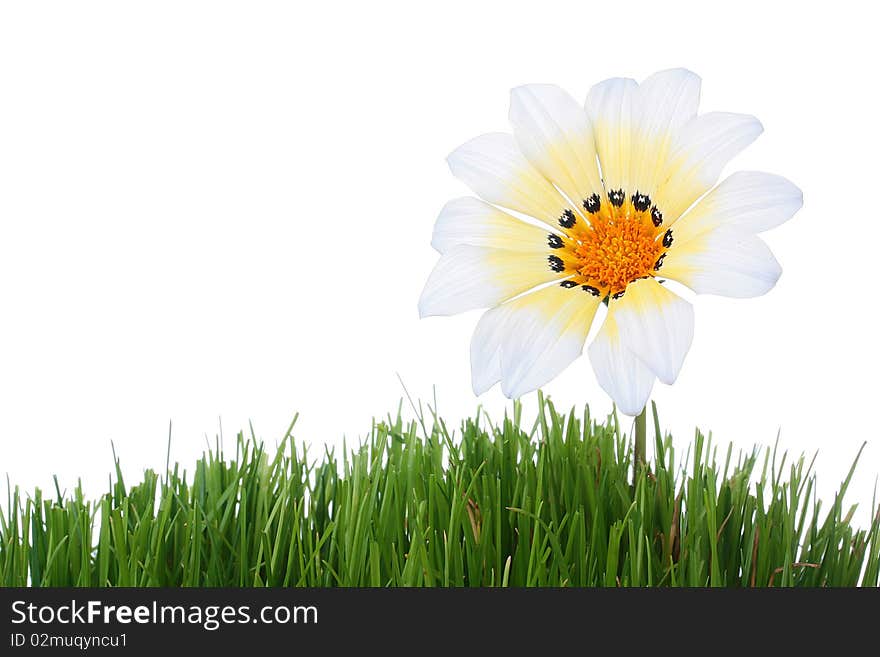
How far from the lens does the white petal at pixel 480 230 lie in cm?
114

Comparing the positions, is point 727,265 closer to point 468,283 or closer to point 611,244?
point 611,244

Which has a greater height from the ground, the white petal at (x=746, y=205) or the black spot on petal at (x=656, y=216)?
the black spot on petal at (x=656, y=216)

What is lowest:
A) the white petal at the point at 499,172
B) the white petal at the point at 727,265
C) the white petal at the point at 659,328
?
the white petal at the point at 659,328

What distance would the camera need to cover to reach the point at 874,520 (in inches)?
43.6

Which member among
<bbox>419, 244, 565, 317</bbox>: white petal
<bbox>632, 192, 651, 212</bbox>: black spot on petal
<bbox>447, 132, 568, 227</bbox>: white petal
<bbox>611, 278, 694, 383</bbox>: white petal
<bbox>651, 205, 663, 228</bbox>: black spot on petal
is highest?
<bbox>447, 132, 568, 227</bbox>: white petal

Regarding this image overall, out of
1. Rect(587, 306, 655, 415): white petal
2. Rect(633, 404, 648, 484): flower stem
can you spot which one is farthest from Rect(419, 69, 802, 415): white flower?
Rect(633, 404, 648, 484): flower stem

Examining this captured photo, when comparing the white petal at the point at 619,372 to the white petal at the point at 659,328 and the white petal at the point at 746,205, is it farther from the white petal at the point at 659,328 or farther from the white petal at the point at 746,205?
the white petal at the point at 746,205

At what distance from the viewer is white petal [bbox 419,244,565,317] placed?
1.10 meters

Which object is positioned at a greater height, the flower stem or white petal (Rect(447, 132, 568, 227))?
white petal (Rect(447, 132, 568, 227))

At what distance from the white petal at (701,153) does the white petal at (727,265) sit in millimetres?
65

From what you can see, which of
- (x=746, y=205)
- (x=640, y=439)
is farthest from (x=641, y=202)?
(x=640, y=439)

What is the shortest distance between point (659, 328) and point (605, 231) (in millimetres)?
179

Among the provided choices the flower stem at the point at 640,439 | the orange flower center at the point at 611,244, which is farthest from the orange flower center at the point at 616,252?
the flower stem at the point at 640,439

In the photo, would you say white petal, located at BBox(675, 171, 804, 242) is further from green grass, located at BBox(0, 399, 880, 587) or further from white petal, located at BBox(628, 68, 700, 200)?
green grass, located at BBox(0, 399, 880, 587)
